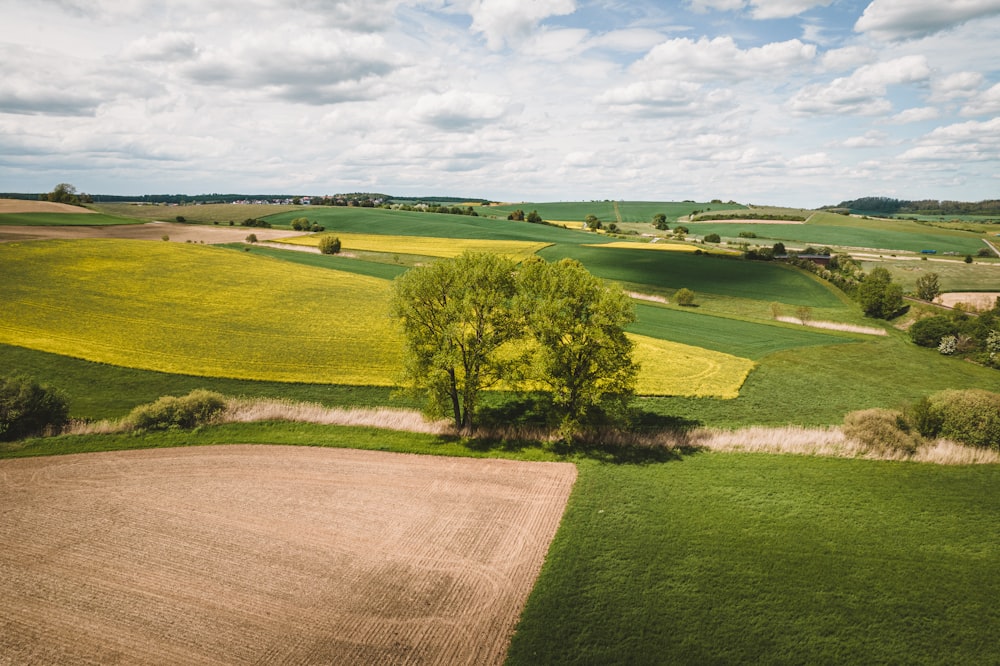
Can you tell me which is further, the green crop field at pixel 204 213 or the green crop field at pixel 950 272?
the green crop field at pixel 204 213

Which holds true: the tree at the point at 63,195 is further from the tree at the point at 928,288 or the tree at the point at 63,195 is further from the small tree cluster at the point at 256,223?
the tree at the point at 928,288

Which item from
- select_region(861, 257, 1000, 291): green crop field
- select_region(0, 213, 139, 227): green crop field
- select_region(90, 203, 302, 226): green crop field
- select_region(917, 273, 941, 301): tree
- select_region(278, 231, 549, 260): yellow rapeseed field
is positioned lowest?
select_region(917, 273, 941, 301): tree

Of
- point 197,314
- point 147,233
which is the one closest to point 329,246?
point 147,233

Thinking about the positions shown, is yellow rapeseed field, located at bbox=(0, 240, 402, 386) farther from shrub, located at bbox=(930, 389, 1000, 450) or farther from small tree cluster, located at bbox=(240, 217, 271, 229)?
small tree cluster, located at bbox=(240, 217, 271, 229)

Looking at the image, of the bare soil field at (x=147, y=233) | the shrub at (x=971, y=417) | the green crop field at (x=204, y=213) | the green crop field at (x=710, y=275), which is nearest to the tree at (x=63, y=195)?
the green crop field at (x=204, y=213)

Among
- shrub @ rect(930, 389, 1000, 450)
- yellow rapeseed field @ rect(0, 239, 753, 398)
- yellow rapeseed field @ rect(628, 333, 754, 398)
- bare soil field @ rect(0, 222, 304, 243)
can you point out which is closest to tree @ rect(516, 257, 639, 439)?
yellow rapeseed field @ rect(628, 333, 754, 398)

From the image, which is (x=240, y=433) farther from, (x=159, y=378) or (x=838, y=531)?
(x=838, y=531)
